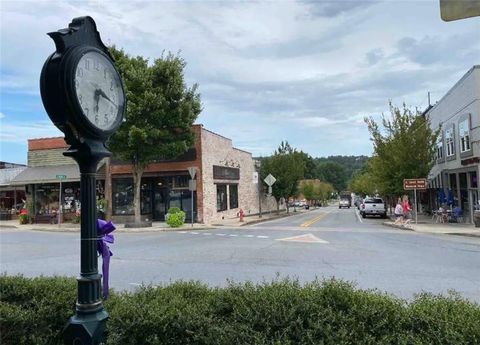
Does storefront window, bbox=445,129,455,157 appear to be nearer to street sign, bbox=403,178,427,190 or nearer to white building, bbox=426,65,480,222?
white building, bbox=426,65,480,222

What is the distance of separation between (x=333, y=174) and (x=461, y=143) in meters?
139

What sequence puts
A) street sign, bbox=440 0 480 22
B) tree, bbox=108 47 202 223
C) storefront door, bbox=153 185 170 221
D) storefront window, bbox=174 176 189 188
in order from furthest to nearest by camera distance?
1. storefront door, bbox=153 185 170 221
2. storefront window, bbox=174 176 189 188
3. tree, bbox=108 47 202 223
4. street sign, bbox=440 0 480 22

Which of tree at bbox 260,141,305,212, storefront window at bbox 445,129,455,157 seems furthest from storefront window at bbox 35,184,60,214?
storefront window at bbox 445,129,455,157

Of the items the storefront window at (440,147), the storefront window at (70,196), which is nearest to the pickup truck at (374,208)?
the storefront window at (440,147)

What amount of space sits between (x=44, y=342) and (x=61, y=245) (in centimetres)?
1443

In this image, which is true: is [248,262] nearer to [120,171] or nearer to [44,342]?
[44,342]

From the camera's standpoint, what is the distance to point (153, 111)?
25219 millimetres

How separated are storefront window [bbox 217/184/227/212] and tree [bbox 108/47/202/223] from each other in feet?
24.5

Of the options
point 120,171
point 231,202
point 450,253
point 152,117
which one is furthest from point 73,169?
point 450,253

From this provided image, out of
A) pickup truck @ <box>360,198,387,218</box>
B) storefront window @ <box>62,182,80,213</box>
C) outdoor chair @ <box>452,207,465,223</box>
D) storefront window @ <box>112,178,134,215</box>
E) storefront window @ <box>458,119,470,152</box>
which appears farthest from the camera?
pickup truck @ <box>360,198,387,218</box>

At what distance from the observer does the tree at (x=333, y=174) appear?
166 m

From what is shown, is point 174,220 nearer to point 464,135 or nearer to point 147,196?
point 147,196

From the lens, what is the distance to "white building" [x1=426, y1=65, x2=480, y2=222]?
2580 cm

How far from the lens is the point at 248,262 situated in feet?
38.9
